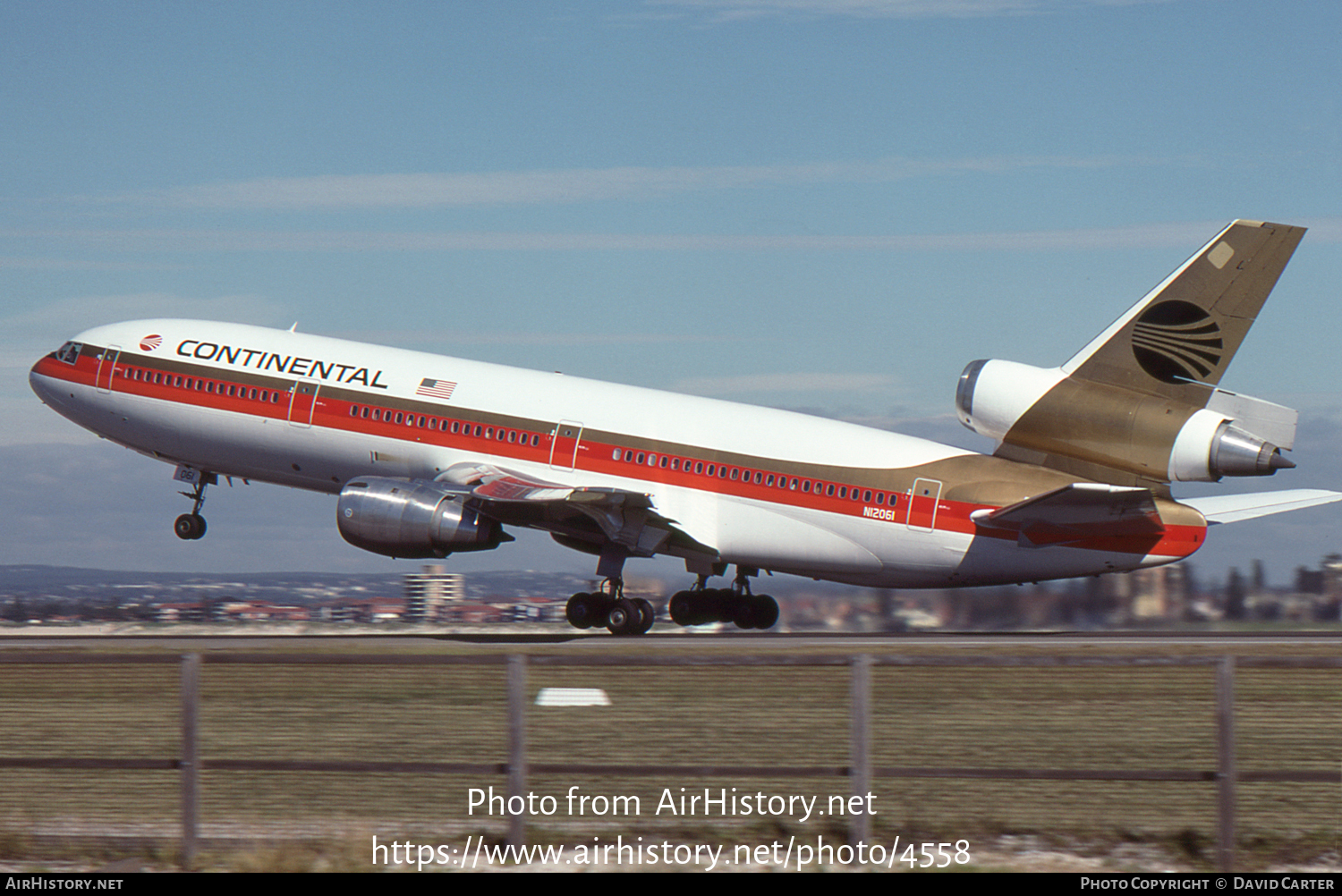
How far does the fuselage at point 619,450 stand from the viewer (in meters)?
36.5

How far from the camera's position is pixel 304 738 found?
12422 millimetres

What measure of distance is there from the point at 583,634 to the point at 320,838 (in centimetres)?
2587

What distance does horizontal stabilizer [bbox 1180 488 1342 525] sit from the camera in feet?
119

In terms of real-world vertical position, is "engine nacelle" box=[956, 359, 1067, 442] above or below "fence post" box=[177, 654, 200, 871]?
above

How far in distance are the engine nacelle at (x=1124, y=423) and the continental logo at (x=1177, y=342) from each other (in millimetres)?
513

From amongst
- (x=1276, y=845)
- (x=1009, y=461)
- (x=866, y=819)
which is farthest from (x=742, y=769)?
(x=1009, y=461)

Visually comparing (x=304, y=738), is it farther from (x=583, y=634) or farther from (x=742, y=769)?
(x=583, y=634)

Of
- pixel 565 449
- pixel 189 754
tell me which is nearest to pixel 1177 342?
pixel 565 449

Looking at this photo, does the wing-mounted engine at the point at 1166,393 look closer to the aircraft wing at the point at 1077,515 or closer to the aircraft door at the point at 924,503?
the aircraft wing at the point at 1077,515

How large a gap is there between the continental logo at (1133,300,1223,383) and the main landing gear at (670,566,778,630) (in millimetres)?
12995

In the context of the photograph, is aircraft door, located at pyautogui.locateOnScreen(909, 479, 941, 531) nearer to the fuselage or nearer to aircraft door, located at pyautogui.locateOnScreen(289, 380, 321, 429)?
the fuselage

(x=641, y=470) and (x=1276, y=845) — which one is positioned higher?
(x=641, y=470)

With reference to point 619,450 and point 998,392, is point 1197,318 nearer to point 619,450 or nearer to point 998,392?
point 998,392

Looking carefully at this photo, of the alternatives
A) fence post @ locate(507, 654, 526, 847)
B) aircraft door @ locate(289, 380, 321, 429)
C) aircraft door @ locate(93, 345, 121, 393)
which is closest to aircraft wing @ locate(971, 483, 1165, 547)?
aircraft door @ locate(289, 380, 321, 429)
